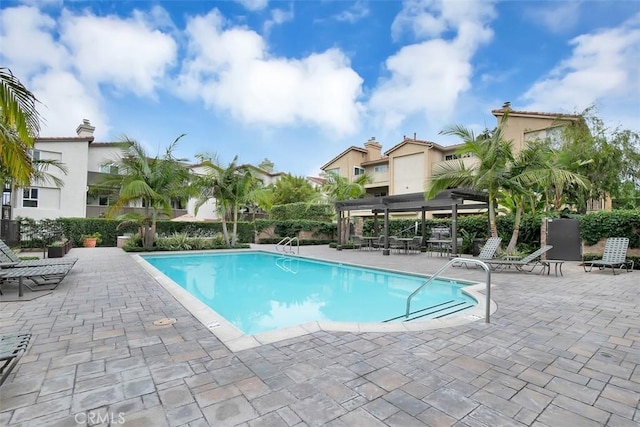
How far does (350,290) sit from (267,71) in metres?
11.2

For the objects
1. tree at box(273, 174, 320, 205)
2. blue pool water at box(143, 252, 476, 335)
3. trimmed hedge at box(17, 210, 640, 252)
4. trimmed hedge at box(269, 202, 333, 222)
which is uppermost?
tree at box(273, 174, 320, 205)

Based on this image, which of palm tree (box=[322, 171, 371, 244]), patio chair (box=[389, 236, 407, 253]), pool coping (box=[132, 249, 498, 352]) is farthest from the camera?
palm tree (box=[322, 171, 371, 244])

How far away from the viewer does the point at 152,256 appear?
15391mm

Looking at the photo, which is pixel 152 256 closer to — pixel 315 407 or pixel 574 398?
pixel 315 407

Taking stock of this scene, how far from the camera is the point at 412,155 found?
29.1m

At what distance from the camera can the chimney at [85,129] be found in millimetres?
28119

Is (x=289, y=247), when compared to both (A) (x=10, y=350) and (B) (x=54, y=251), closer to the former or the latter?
(B) (x=54, y=251)

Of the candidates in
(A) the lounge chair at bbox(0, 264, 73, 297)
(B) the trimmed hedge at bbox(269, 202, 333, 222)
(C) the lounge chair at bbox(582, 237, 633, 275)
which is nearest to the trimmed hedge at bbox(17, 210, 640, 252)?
(B) the trimmed hedge at bbox(269, 202, 333, 222)

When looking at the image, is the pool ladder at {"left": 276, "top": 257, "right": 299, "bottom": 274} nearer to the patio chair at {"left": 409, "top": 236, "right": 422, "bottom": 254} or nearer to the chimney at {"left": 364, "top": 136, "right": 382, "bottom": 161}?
the patio chair at {"left": 409, "top": 236, "right": 422, "bottom": 254}

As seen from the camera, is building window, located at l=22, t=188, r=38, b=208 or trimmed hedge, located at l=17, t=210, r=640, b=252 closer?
trimmed hedge, located at l=17, t=210, r=640, b=252

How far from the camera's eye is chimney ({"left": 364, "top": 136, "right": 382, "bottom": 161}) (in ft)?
115

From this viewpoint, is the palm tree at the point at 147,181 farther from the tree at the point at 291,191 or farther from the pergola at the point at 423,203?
the tree at the point at 291,191


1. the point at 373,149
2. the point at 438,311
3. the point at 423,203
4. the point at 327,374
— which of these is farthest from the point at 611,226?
the point at 373,149

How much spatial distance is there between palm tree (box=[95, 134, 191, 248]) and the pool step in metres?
13.8
